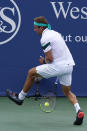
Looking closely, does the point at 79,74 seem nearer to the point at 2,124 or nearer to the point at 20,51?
the point at 20,51

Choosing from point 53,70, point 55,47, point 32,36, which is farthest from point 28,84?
point 32,36

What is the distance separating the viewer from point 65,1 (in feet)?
30.3

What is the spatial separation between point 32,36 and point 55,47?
8.20 feet

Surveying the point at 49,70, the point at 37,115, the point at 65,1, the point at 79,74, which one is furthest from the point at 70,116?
the point at 65,1

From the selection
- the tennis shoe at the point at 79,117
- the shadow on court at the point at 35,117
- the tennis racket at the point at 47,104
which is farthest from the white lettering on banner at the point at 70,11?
the tennis shoe at the point at 79,117

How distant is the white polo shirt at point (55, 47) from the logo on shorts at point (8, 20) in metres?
2.40

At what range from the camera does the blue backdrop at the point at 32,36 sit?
928 centimetres

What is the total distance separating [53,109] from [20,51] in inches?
62.3

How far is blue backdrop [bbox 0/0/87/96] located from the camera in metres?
9.28

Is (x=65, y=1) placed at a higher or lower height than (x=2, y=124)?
higher

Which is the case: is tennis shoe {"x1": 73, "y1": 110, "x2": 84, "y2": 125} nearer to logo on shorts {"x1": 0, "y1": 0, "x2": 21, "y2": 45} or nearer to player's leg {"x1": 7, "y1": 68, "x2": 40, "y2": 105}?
player's leg {"x1": 7, "y1": 68, "x2": 40, "y2": 105}

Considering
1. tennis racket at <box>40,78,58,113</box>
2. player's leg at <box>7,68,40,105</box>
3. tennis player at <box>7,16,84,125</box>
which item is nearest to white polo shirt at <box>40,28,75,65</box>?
tennis player at <box>7,16,84,125</box>

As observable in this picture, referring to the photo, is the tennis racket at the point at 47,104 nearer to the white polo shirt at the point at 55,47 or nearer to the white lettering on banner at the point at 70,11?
the white polo shirt at the point at 55,47

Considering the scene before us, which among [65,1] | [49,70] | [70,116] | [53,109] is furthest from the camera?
[65,1]
